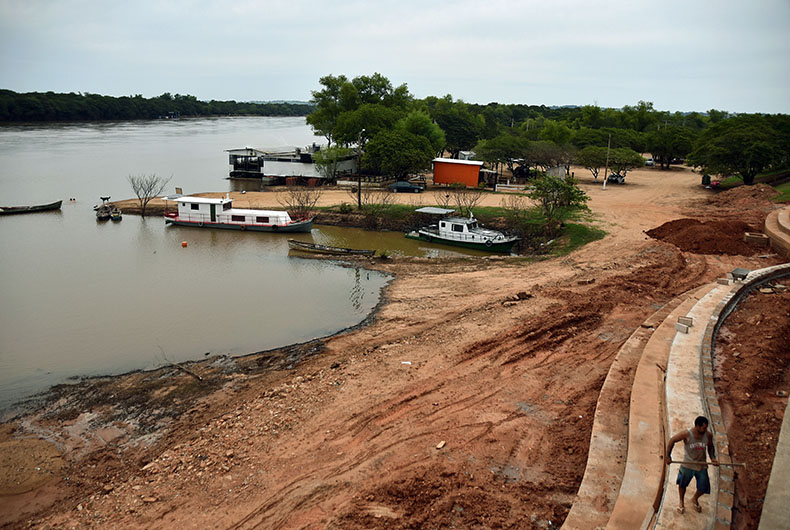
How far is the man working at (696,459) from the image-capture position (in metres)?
7.05

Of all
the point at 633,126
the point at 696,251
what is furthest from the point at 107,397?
the point at 633,126

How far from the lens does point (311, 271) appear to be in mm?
27000

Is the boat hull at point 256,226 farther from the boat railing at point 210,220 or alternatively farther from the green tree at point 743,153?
the green tree at point 743,153

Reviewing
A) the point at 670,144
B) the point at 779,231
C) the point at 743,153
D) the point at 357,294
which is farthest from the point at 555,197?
the point at 670,144

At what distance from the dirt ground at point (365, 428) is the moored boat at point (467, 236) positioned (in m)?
9.50

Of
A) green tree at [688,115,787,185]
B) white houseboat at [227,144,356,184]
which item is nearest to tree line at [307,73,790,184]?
green tree at [688,115,787,185]

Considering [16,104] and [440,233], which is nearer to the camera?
[440,233]

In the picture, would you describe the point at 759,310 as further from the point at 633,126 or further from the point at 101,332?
the point at 633,126

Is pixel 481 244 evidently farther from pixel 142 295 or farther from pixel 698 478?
pixel 698 478

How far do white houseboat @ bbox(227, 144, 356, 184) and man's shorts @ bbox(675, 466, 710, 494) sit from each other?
159 feet

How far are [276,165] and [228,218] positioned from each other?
2069 centimetres

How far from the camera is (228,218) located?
119 ft

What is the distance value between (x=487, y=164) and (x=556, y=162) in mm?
9516

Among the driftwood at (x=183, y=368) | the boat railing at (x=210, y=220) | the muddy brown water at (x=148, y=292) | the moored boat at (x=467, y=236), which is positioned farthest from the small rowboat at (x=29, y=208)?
the driftwood at (x=183, y=368)
